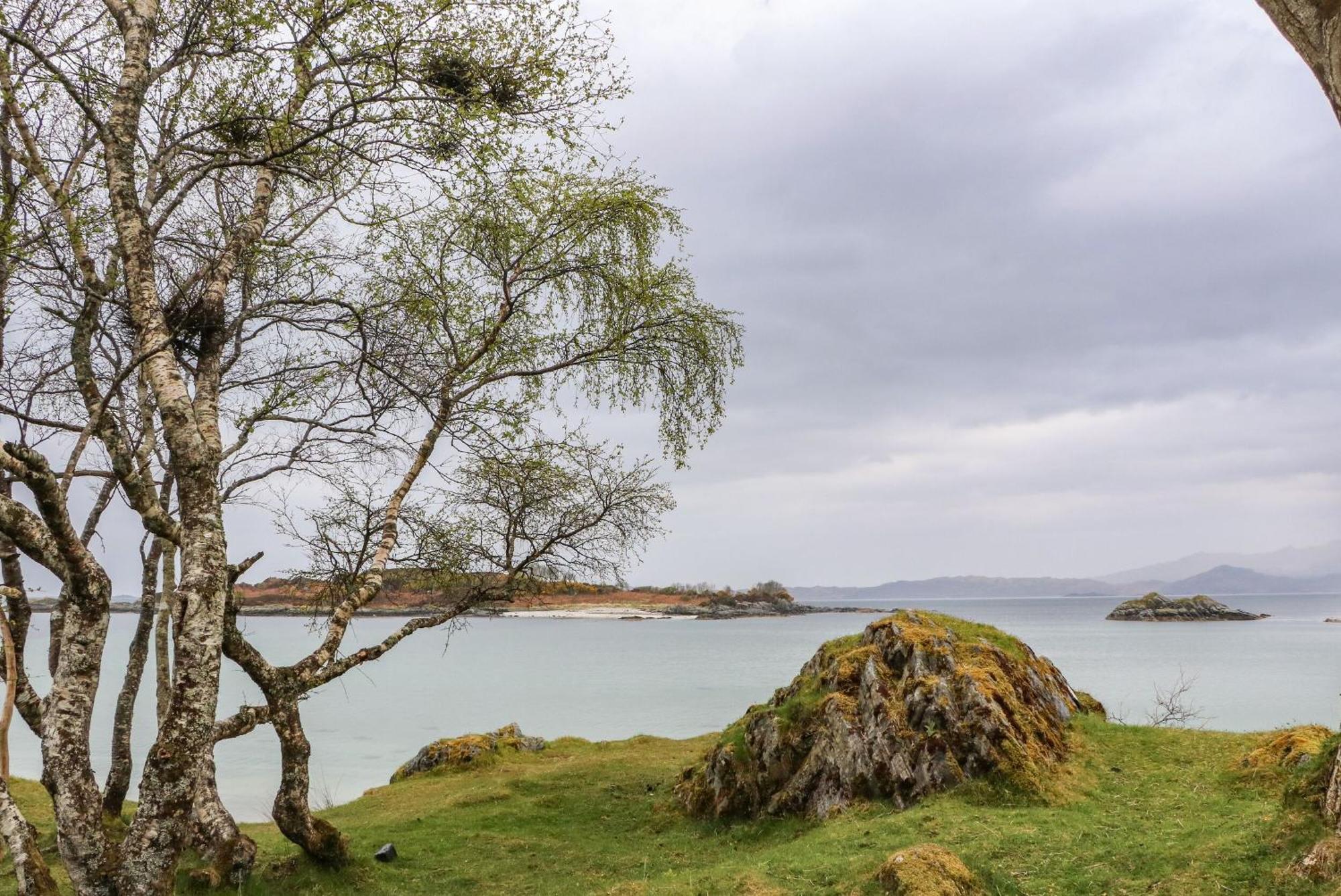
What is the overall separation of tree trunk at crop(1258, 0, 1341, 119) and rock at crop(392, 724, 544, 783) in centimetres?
2129

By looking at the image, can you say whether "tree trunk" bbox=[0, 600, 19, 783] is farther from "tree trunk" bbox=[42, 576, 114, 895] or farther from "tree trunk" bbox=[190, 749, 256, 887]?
"tree trunk" bbox=[190, 749, 256, 887]

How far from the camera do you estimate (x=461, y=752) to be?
21.2 meters

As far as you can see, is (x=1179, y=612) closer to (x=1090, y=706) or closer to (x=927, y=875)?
(x=1090, y=706)

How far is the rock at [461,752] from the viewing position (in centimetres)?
2094

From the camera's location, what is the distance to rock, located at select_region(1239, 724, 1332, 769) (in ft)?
36.8

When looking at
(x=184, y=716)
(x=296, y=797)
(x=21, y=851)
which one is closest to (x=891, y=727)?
(x=296, y=797)

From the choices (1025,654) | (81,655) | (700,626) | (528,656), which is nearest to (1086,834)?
(1025,654)

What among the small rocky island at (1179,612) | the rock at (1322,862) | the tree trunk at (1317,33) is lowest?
the small rocky island at (1179,612)

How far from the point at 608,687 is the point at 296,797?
1813 inches

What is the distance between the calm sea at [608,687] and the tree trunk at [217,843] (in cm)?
461

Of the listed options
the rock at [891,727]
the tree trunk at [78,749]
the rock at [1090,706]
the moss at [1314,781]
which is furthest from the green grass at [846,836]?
the tree trunk at [78,749]

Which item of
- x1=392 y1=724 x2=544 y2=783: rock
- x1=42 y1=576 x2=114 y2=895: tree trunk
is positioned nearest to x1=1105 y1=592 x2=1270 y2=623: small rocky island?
x1=392 y1=724 x2=544 y2=783: rock

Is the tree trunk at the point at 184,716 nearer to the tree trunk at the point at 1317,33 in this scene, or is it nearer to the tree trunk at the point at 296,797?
the tree trunk at the point at 296,797

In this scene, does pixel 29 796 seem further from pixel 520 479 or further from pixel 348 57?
pixel 348 57
